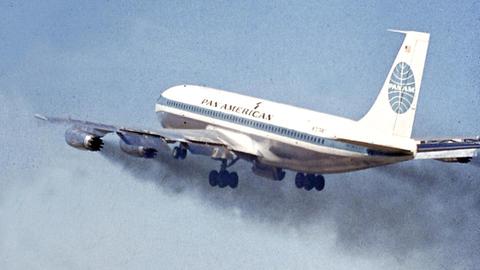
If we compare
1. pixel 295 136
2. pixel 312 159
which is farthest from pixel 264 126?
pixel 312 159

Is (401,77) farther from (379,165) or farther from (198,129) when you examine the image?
(198,129)

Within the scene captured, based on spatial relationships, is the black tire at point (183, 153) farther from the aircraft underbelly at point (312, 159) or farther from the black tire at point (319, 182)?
the black tire at point (319, 182)

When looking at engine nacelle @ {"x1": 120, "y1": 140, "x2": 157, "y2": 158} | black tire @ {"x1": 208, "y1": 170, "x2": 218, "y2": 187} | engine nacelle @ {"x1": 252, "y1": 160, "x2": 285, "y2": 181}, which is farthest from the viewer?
black tire @ {"x1": 208, "y1": 170, "x2": 218, "y2": 187}

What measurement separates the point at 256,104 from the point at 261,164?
182 inches

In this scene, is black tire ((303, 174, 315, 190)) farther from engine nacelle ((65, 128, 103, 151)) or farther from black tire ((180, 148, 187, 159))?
engine nacelle ((65, 128, 103, 151))

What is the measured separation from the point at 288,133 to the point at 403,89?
10.3m

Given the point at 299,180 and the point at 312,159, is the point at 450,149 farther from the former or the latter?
the point at 299,180

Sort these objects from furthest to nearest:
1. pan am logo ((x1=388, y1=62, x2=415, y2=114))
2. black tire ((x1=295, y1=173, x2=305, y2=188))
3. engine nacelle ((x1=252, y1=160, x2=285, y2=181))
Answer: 1. black tire ((x1=295, y1=173, x2=305, y2=188))
2. engine nacelle ((x1=252, y1=160, x2=285, y2=181))
3. pan am logo ((x1=388, y1=62, x2=415, y2=114))

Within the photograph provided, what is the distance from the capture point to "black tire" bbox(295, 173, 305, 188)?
155000 millimetres

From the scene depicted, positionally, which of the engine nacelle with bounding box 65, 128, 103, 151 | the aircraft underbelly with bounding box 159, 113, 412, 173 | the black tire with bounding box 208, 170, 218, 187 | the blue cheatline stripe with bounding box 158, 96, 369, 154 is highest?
the blue cheatline stripe with bounding box 158, 96, 369, 154

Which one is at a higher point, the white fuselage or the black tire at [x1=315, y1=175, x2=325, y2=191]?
the white fuselage

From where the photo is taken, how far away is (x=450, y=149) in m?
148

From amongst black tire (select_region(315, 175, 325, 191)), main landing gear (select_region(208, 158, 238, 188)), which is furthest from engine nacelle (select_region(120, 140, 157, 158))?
black tire (select_region(315, 175, 325, 191))

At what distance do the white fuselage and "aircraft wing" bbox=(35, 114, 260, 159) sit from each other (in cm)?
32
